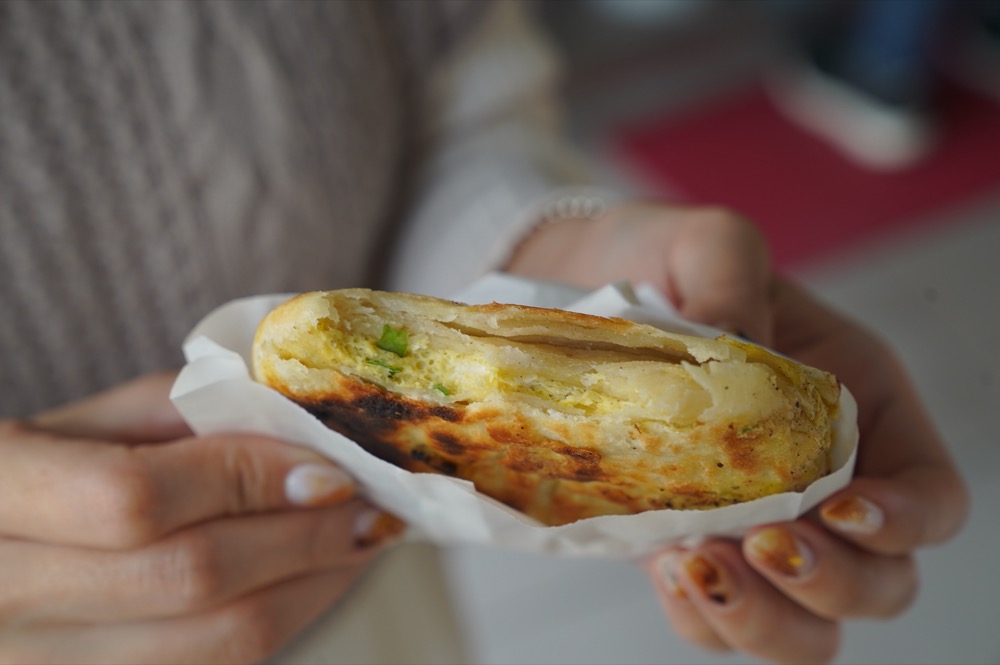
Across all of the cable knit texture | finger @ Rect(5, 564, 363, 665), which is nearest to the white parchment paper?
finger @ Rect(5, 564, 363, 665)

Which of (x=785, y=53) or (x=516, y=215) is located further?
(x=785, y=53)

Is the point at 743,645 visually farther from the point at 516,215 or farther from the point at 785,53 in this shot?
A: the point at 785,53

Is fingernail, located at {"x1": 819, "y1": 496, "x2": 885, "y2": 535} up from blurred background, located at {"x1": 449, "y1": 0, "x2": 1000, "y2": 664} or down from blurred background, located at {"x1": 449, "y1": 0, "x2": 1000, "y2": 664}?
up

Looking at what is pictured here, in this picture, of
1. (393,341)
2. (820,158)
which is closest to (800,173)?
(820,158)

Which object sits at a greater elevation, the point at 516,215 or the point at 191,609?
the point at 516,215

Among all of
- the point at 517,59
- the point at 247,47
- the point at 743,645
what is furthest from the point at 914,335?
the point at 247,47

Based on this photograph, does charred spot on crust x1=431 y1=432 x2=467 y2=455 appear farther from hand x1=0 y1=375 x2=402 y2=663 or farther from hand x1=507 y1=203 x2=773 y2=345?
hand x1=507 y1=203 x2=773 y2=345

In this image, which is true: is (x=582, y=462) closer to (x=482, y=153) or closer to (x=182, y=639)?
(x=182, y=639)
